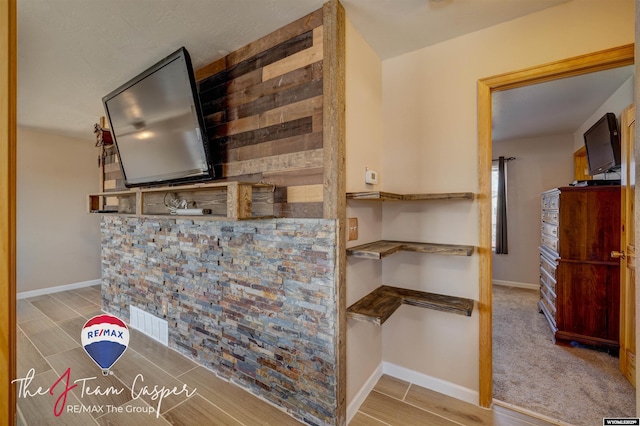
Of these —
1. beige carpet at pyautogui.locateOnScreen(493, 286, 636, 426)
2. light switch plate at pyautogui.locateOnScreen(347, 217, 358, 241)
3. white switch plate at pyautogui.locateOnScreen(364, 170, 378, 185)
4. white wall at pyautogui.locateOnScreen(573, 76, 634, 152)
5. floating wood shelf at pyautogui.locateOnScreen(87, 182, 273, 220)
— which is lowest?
beige carpet at pyautogui.locateOnScreen(493, 286, 636, 426)

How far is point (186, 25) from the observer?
5.43ft

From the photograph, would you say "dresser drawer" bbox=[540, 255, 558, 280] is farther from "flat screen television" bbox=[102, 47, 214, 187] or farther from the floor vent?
the floor vent

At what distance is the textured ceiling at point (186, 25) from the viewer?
149 centimetres

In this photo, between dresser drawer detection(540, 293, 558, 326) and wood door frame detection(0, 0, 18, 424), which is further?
dresser drawer detection(540, 293, 558, 326)

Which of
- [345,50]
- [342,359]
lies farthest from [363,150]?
[342,359]

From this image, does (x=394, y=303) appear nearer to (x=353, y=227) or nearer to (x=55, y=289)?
(x=353, y=227)

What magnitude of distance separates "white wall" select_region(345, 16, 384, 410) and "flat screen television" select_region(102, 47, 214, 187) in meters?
0.98

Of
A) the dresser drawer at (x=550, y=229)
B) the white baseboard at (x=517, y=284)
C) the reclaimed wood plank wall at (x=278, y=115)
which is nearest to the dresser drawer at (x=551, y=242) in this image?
the dresser drawer at (x=550, y=229)

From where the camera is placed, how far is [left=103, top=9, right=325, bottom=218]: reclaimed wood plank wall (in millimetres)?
1523

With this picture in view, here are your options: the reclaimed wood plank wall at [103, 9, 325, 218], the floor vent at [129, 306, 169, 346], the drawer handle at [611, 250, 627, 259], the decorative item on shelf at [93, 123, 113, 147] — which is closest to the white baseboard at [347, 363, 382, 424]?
the reclaimed wood plank wall at [103, 9, 325, 218]

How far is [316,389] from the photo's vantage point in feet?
5.00

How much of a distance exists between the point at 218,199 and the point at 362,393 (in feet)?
5.29

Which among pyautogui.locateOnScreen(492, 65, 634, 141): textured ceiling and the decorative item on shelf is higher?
pyautogui.locateOnScreen(492, 65, 634, 141): textured ceiling

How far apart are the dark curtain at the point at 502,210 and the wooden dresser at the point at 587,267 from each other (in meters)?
1.98
